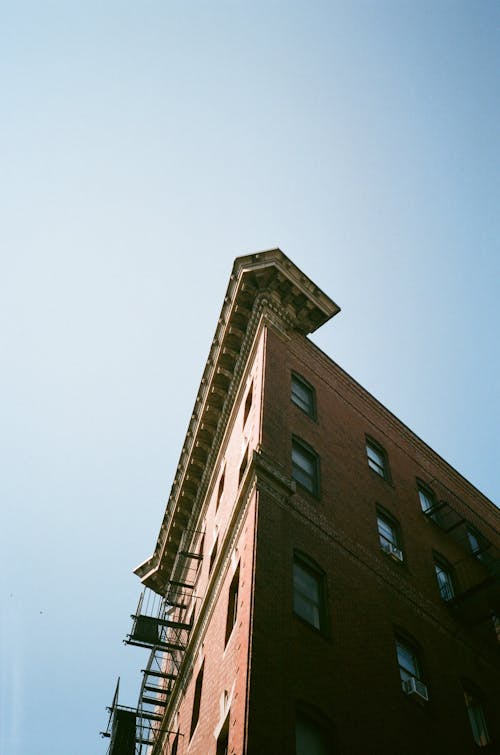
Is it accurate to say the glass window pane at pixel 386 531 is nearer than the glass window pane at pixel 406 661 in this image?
No

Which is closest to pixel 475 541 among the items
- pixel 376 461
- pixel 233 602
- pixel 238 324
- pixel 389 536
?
pixel 376 461

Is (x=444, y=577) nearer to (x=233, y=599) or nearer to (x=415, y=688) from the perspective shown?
(x=415, y=688)

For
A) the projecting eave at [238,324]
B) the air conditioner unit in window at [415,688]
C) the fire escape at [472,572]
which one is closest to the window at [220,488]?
the projecting eave at [238,324]

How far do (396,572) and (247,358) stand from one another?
10.6 m

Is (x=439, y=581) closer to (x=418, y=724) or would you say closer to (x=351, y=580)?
(x=351, y=580)

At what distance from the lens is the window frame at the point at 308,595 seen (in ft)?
51.0

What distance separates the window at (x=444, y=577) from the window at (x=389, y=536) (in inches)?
72.7

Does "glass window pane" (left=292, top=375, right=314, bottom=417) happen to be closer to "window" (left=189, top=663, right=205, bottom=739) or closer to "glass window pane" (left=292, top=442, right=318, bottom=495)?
"glass window pane" (left=292, top=442, right=318, bottom=495)

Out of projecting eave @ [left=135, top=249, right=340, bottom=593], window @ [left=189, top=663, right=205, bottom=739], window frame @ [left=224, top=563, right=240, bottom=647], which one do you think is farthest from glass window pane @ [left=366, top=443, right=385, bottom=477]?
window @ [left=189, top=663, right=205, bottom=739]

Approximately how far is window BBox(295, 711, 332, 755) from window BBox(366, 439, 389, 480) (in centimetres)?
1152

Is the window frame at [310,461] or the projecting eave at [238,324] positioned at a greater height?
the projecting eave at [238,324]

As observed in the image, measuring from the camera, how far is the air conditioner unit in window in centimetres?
1605

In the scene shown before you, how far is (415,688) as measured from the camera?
636 inches

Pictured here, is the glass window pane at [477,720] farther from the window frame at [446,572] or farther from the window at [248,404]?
the window at [248,404]
